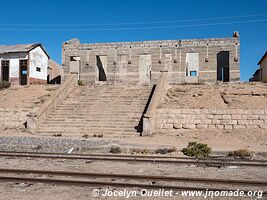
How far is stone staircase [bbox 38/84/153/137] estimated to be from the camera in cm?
1733

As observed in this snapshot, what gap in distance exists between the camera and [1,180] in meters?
7.27

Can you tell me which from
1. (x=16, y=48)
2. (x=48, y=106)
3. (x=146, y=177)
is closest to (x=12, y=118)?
(x=48, y=106)

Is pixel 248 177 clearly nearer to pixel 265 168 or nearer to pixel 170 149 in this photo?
pixel 265 168

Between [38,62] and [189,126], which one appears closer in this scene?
[189,126]

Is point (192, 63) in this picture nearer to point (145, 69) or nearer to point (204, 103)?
point (145, 69)

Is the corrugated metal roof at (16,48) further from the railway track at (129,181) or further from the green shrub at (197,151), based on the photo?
the railway track at (129,181)

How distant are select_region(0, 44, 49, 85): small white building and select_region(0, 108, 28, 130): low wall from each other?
11508 mm

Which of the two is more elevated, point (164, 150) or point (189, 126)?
point (189, 126)

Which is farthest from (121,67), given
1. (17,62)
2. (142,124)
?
(142,124)

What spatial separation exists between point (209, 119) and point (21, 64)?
2201 cm

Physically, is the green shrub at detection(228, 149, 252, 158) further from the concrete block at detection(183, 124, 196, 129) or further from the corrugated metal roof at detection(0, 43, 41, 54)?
the corrugated metal roof at detection(0, 43, 41, 54)

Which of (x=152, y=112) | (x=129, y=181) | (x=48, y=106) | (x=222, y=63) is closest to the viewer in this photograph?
(x=129, y=181)

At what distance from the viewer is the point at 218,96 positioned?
20.4 metres

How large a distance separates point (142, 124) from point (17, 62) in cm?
1983
